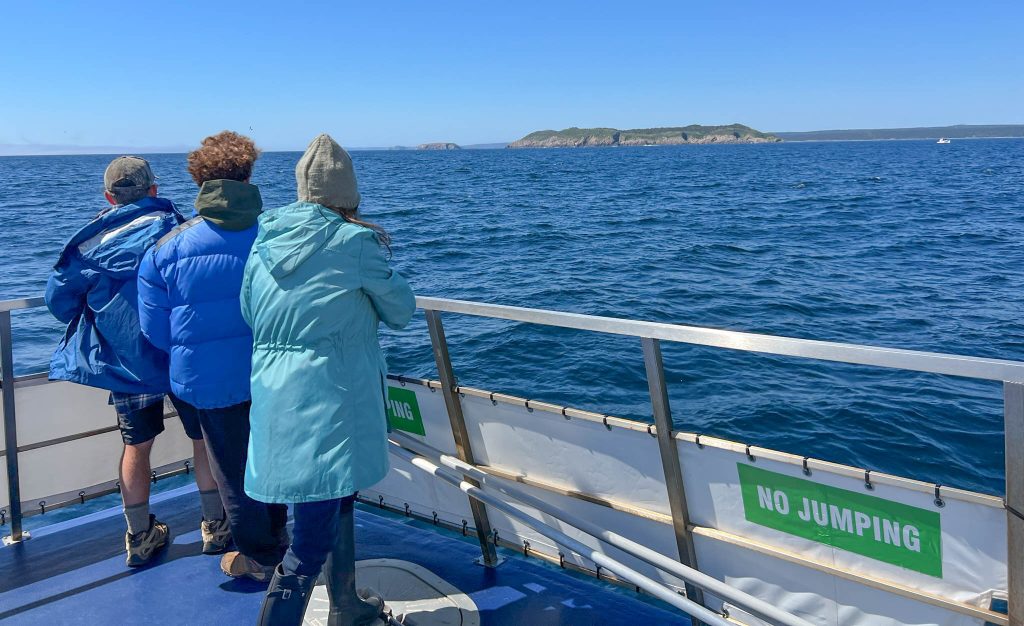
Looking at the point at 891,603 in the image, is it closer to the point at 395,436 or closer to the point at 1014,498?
the point at 1014,498

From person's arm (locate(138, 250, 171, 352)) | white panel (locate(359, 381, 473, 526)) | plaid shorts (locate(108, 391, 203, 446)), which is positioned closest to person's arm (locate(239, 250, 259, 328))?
person's arm (locate(138, 250, 171, 352))

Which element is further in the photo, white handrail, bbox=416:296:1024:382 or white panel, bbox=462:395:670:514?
white panel, bbox=462:395:670:514

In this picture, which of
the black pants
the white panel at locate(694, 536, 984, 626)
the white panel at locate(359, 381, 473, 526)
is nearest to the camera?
the white panel at locate(694, 536, 984, 626)

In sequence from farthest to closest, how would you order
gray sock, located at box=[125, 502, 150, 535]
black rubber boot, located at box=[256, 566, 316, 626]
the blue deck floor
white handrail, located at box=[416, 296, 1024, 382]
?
1. gray sock, located at box=[125, 502, 150, 535]
2. the blue deck floor
3. black rubber boot, located at box=[256, 566, 316, 626]
4. white handrail, located at box=[416, 296, 1024, 382]

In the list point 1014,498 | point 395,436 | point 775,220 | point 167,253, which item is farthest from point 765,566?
point 775,220

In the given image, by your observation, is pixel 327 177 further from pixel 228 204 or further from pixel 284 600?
pixel 284 600

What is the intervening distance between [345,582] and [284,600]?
0.29 meters

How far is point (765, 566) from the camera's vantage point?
7.93 feet

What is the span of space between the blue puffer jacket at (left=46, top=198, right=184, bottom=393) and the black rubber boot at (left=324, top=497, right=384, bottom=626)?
3.53 ft

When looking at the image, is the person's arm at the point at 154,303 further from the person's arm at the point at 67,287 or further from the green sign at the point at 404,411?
the green sign at the point at 404,411

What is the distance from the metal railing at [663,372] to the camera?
177cm

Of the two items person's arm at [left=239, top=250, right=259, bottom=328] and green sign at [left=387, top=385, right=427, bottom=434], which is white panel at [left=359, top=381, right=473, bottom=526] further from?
person's arm at [left=239, top=250, right=259, bottom=328]

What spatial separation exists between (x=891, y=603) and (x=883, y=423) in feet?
21.6

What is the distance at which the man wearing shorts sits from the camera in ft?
9.27
